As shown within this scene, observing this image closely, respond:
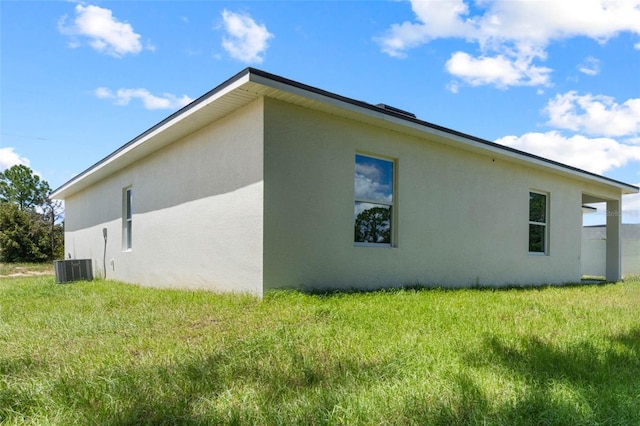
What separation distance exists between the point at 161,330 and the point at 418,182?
5.49 m

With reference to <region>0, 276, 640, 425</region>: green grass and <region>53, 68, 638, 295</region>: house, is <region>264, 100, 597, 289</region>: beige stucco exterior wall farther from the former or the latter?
<region>0, 276, 640, 425</region>: green grass

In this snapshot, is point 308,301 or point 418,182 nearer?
point 308,301

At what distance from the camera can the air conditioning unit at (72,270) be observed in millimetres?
11008

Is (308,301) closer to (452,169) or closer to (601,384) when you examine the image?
(601,384)

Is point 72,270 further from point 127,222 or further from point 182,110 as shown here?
point 182,110

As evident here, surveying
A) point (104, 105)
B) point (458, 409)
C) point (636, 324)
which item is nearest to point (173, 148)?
point (104, 105)

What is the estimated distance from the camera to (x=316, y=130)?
6613 millimetres

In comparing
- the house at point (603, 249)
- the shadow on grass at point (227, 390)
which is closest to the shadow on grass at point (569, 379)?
the shadow on grass at point (227, 390)

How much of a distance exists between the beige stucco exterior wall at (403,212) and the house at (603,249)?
14.7 feet

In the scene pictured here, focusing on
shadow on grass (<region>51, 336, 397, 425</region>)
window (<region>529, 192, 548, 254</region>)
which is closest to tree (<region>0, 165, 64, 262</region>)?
window (<region>529, 192, 548, 254</region>)

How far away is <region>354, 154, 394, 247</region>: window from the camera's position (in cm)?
730

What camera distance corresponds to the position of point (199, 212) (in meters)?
7.65

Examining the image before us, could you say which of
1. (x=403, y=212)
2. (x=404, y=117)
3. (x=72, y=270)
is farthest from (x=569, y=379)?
(x=72, y=270)

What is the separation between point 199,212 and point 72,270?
631 cm
